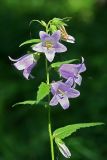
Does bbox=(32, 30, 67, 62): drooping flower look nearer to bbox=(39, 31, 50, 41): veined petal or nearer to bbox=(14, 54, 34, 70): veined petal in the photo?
bbox=(39, 31, 50, 41): veined petal

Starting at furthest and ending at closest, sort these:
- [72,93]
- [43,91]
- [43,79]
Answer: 1. [43,79]
2. [72,93]
3. [43,91]

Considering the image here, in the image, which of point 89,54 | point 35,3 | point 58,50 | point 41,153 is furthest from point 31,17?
point 58,50

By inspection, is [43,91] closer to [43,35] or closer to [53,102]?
[53,102]

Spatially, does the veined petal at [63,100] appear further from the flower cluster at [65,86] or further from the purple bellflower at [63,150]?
the purple bellflower at [63,150]

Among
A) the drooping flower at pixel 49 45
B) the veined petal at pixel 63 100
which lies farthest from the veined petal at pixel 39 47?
the veined petal at pixel 63 100

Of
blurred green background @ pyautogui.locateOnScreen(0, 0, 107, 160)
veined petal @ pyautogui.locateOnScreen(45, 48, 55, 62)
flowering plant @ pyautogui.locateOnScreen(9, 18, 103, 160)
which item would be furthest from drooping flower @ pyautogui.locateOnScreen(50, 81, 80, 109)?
blurred green background @ pyautogui.locateOnScreen(0, 0, 107, 160)

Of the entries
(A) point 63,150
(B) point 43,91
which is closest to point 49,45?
(B) point 43,91

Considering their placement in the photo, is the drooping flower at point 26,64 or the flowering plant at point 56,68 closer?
the flowering plant at point 56,68
